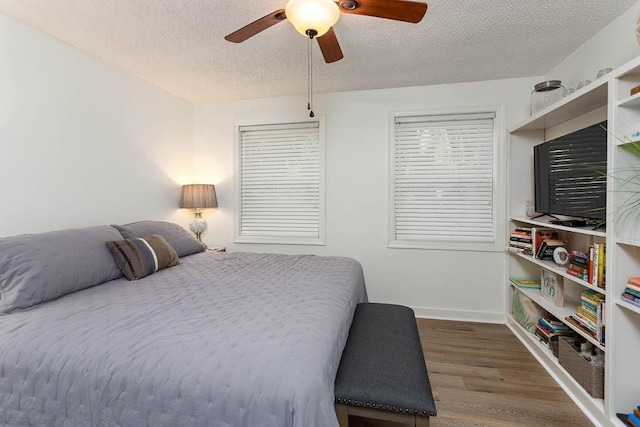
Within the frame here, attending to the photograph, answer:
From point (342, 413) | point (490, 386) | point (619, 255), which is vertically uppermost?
point (619, 255)

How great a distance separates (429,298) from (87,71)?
3.77 meters

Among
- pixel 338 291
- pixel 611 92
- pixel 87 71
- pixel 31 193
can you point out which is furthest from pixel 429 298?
pixel 87 71

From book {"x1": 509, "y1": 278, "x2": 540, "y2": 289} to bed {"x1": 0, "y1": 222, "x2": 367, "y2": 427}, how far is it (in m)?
1.90

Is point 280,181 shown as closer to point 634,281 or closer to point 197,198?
point 197,198

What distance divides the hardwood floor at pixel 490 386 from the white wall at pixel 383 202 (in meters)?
0.45

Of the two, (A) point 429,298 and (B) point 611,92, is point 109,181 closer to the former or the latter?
(A) point 429,298

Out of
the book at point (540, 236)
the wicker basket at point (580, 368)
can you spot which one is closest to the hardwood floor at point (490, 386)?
the wicker basket at point (580, 368)

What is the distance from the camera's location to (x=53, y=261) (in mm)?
1700

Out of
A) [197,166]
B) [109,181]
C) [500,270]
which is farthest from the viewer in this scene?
[197,166]

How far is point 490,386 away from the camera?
1.95 m

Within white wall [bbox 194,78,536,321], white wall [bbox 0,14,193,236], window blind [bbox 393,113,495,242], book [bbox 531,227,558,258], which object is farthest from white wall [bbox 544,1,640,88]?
white wall [bbox 0,14,193,236]

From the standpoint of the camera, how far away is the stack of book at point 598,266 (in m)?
1.65

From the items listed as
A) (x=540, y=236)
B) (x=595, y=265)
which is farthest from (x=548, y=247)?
(x=595, y=265)

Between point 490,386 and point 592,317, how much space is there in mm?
751
